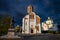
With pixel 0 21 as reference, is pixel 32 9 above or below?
above

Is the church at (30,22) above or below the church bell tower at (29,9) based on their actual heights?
below

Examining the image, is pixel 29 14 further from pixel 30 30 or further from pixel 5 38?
pixel 5 38

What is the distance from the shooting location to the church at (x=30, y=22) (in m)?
84.6

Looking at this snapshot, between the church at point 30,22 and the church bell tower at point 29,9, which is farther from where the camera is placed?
the church bell tower at point 29,9

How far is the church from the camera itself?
8456 centimetres

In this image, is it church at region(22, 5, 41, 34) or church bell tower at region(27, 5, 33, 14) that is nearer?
church at region(22, 5, 41, 34)

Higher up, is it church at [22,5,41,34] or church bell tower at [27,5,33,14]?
church bell tower at [27,5,33,14]

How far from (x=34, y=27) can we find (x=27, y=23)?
13.5ft

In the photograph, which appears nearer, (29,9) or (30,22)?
(30,22)

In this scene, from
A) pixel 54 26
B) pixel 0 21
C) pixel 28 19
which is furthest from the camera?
pixel 54 26

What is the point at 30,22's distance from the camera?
281 feet

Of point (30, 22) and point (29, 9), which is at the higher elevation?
point (29, 9)

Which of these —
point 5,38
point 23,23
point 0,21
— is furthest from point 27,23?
point 5,38

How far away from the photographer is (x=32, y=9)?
289 feet
